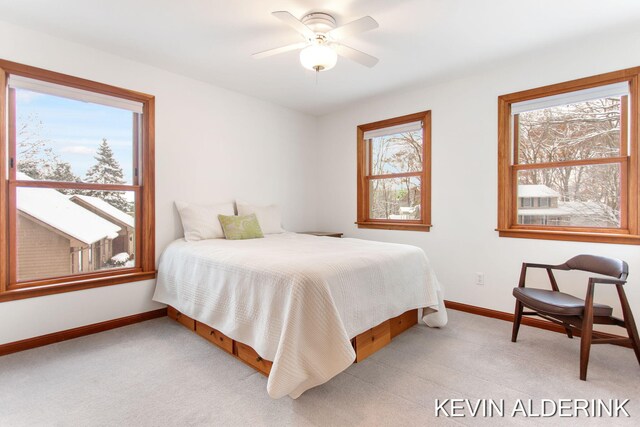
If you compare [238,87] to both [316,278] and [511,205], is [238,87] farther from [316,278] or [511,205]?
[511,205]

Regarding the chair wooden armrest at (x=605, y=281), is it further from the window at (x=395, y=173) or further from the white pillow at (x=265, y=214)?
the white pillow at (x=265, y=214)

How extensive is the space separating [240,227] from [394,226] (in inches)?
73.6

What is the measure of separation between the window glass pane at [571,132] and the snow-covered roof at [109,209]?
3.86m

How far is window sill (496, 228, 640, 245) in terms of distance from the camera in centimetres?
241

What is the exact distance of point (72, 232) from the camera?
2650mm

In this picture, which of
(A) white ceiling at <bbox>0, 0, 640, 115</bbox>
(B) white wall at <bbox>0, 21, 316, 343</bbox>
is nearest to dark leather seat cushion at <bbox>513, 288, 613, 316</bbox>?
(A) white ceiling at <bbox>0, 0, 640, 115</bbox>

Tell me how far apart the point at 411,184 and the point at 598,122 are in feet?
5.80

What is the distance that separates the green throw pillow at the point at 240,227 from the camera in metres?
3.19

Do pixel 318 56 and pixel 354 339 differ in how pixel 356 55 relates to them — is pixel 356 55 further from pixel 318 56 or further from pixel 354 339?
pixel 354 339

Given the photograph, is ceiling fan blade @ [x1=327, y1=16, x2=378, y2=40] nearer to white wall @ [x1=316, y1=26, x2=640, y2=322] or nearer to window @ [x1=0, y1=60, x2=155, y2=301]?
white wall @ [x1=316, y1=26, x2=640, y2=322]

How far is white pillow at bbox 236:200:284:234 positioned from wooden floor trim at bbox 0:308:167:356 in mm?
1323

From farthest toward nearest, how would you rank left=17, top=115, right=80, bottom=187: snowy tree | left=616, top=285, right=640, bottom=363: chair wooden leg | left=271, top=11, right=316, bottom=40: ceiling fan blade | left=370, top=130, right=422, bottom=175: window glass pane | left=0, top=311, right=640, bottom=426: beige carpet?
left=370, top=130, right=422, bottom=175: window glass pane, left=17, top=115, right=80, bottom=187: snowy tree, left=616, top=285, right=640, bottom=363: chair wooden leg, left=271, top=11, right=316, bottom=40: ceiling fan blade, left=0, top=311, right=640, bottom=426: beige carpet

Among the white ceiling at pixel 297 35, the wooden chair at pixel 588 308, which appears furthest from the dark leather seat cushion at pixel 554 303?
the white ceiling at pixel 297 35

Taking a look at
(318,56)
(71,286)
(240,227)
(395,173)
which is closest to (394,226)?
(395,173)
